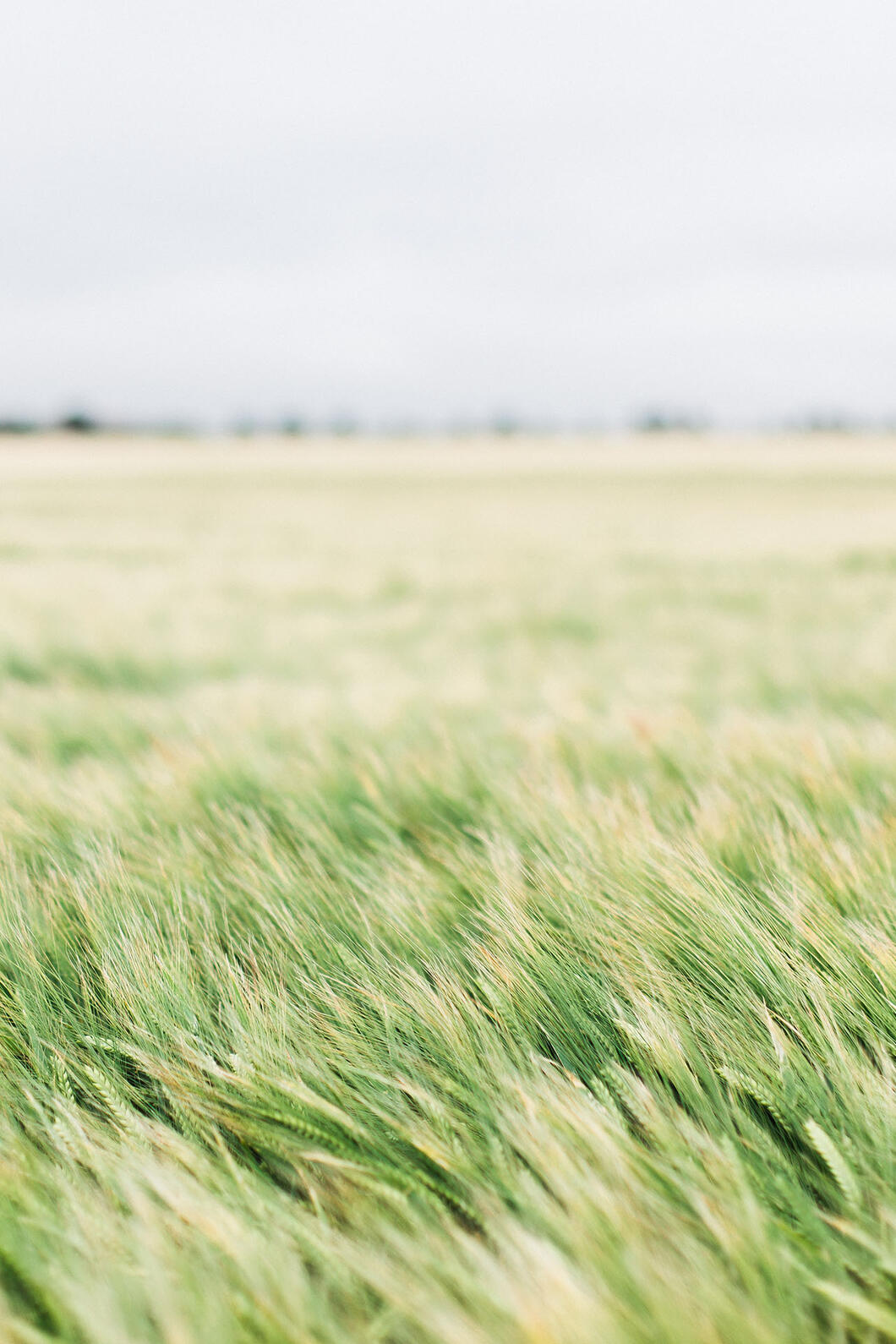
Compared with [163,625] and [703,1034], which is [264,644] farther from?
[703,1034]

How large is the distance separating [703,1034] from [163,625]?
5075 millimetres

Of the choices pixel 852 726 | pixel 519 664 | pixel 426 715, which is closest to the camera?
pixel 426 715

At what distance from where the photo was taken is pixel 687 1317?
0.55 m

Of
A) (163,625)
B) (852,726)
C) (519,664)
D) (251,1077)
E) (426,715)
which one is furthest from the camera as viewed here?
(163,625)

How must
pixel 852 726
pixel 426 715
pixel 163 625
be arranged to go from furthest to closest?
pixel 163 625 → pixel 852 726 → pixel 426 715

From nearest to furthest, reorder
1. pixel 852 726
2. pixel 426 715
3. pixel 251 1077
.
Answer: pixel 251 1077, pixel 426 715, pixel 852 726

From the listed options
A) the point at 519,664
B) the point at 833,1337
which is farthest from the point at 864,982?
the point at 519,664

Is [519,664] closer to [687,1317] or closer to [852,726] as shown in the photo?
[852,726]

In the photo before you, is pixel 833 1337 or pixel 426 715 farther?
pixel 426 715

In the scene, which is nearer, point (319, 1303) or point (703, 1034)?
point (319, 1303)

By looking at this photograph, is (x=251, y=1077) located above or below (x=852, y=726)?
above

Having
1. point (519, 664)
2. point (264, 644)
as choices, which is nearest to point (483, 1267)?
point (519, 664)

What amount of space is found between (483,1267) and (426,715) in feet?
6.49

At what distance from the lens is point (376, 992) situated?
0.87 metres
